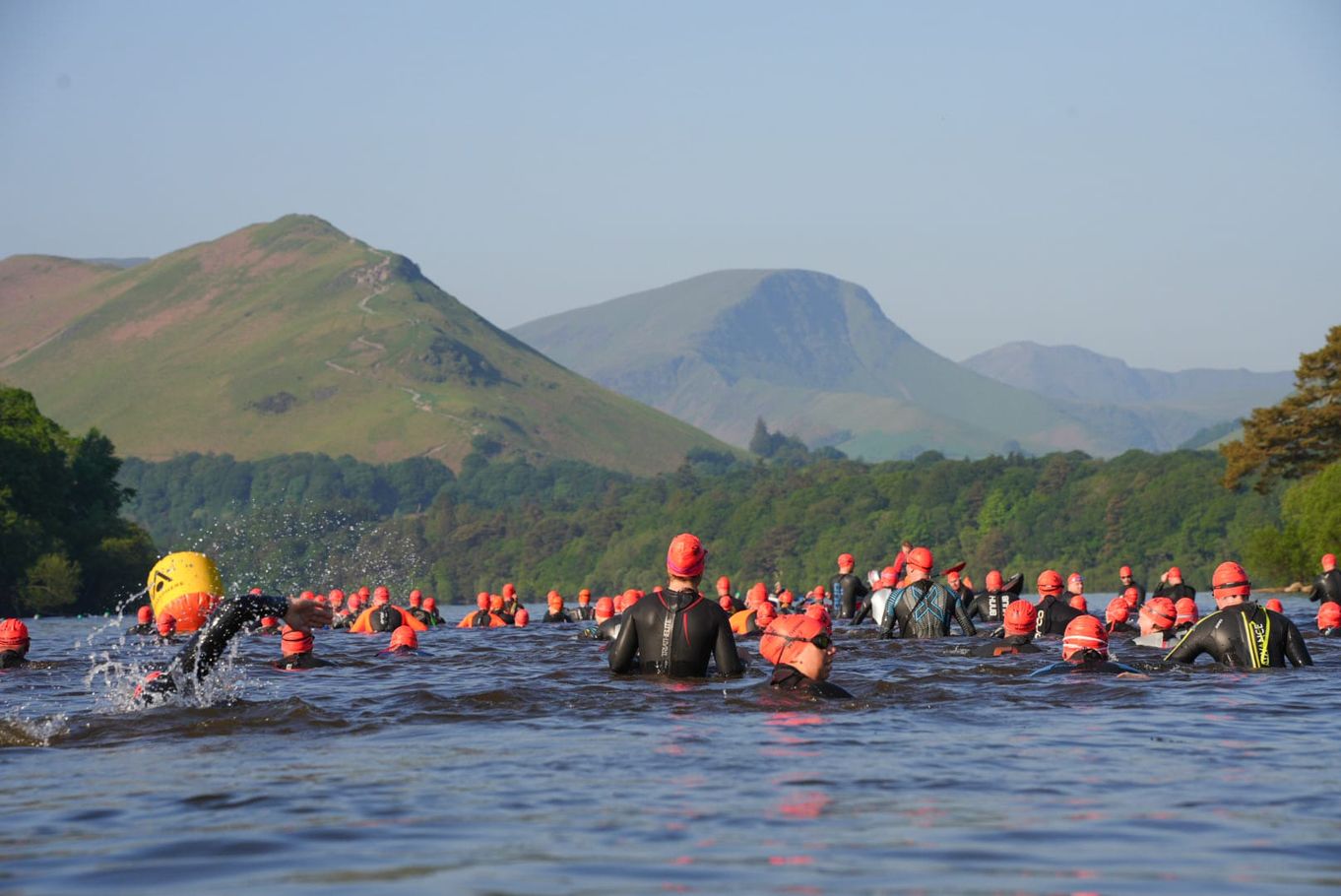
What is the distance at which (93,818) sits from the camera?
970 cm

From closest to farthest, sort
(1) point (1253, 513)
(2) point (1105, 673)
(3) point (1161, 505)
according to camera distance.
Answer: (2) point (1105, 673), (1) point (1253, 513), (3) point (1161, 505)

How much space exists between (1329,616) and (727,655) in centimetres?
1364

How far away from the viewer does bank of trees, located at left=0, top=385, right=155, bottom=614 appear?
78.2 meters

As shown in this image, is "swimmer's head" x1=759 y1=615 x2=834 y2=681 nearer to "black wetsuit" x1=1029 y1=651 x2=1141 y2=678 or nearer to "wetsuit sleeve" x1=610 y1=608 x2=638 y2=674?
"wetsuit sleeve" x1=610 y1=608 x2=638 y2=674

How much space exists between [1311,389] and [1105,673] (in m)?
72.5

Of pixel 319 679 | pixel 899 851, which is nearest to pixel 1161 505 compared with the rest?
pixel 319 679

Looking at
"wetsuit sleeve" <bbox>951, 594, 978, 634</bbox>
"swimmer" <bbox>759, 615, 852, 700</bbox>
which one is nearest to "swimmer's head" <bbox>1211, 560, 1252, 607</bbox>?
"wetsuit sleeve" <bbox>951, 594, 978, 634</bbox>

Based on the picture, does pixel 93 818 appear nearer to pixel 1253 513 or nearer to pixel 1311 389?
pixel 1311 389

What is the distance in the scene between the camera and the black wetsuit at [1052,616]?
21859 mm

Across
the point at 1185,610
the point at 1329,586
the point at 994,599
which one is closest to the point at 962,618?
the point at 1185,610

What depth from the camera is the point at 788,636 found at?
13.3 meters

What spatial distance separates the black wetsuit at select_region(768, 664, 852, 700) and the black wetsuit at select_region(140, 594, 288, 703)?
385 centimetres

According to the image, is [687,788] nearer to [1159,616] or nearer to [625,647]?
[625,647]

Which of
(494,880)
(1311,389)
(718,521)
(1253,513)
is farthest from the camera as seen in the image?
(718,521)
